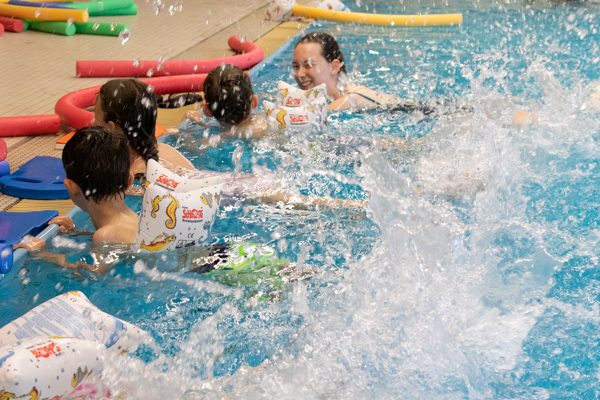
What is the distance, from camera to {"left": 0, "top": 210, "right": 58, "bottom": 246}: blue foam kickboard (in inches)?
126

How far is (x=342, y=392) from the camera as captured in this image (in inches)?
90.0

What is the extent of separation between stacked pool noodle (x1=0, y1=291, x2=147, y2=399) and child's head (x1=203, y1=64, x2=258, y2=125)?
230 cm

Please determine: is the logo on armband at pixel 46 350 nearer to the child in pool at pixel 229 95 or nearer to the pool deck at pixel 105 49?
the pool deck at pixel 105 49

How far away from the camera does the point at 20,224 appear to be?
334 centimetres

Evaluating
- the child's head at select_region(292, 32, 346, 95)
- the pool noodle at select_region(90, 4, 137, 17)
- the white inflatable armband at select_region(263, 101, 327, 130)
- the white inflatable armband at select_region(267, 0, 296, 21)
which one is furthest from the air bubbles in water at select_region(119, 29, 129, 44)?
the white inflatable armband at select_region(263, 101, 327, 130)

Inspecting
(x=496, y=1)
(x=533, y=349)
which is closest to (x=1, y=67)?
(x=533, y=349)

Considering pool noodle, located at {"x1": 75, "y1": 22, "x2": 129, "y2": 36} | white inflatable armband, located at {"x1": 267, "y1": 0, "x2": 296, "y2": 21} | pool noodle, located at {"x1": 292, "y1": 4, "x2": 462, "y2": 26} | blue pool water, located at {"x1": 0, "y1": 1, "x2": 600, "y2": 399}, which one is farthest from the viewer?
white inflatable armband, located at {"x1": 267, "y1": 0, "x2": 296, "y2": 21}

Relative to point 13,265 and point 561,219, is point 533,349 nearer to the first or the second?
point 561,219

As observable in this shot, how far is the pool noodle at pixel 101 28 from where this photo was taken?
8.00 meters

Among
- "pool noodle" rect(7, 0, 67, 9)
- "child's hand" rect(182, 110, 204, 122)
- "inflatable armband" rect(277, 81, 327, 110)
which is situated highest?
"pool noodle" rect(7, 0, 67, 9)

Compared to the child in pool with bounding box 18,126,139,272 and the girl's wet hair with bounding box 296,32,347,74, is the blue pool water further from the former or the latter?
the girl's wet hair with bounding box 296,32,347,74

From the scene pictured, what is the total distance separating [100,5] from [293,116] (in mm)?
5916

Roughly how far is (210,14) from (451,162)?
22.6 ft

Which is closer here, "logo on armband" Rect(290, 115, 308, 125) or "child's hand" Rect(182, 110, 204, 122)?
"logo on armband" Rect(290, 115, 308, 125)
